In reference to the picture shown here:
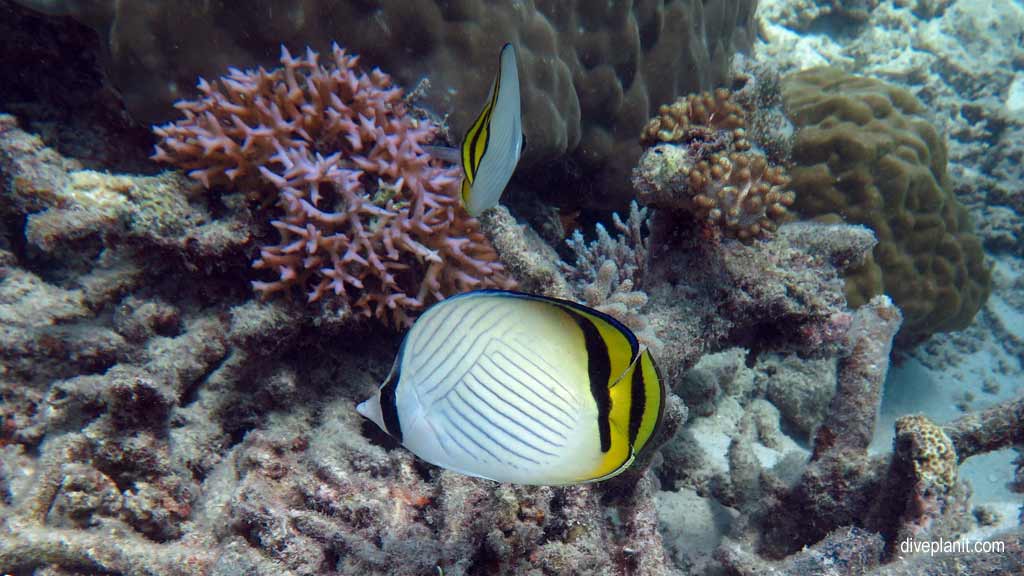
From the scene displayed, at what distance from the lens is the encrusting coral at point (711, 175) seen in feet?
11.3

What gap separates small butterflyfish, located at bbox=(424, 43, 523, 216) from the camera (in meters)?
1.89

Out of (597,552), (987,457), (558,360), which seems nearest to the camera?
(558,360)

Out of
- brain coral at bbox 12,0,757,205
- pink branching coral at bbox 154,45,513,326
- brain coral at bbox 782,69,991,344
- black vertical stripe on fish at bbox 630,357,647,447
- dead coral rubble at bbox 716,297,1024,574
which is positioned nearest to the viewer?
black vertical stripe on fish at bbox 630,357,647,447

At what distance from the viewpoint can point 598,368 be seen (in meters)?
1.26

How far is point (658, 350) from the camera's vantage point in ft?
10.5

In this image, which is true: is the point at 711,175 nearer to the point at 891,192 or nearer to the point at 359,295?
the point at 359,295

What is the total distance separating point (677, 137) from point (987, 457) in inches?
239

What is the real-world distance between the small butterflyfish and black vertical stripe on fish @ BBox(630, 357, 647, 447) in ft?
3.65

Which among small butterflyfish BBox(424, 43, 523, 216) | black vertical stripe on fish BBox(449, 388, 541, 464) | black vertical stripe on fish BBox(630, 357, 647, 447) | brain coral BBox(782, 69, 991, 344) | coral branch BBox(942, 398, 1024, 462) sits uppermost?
brain coral BBox(782, 69, 991, 344)

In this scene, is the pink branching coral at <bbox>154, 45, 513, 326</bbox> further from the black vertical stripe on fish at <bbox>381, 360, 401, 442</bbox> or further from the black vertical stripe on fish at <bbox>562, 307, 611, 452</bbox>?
the black vertical stripe on fish at <bbox>562, 307, 611, 452</bbox>

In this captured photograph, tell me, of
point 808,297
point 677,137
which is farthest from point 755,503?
point 677,137

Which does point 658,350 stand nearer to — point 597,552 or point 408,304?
point 597,552

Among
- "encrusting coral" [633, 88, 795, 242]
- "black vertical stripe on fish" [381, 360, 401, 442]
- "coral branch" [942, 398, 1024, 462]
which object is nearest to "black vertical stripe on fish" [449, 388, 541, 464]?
"black vertical stripe on fish" [381, 360, 401, 442]

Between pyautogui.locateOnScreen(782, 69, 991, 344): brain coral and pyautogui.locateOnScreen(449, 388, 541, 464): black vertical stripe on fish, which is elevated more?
pyautogui.locateOnScreen(782, 69, 991, 344): brain coral
